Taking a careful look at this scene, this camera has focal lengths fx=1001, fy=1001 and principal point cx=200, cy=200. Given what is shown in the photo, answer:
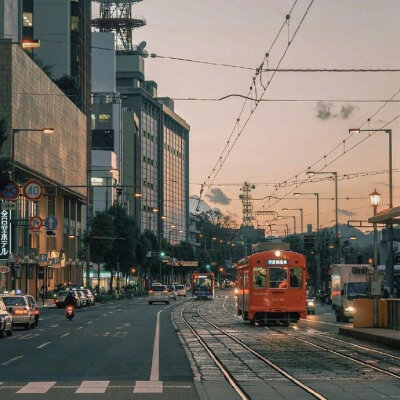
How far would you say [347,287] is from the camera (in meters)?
50.6

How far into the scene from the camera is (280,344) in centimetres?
3044

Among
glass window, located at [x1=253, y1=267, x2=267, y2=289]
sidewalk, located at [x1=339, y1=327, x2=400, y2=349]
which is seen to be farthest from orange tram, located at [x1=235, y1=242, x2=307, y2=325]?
sidewalk, located at [x1=339, y1=327, x2=400, y2=349]

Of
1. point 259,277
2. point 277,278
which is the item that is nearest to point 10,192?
point 259,277

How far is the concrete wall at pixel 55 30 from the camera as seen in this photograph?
432 ft

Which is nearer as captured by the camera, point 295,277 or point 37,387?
point 37,387

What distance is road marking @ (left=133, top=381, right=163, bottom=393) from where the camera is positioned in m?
16.7

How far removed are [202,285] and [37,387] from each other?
9293 centimetres

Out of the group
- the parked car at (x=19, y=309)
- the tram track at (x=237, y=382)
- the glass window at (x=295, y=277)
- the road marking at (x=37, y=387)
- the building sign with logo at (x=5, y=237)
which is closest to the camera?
the tram track at (x=237, y=382)

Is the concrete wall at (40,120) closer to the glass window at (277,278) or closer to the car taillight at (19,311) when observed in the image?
the car taillight at (19,311)

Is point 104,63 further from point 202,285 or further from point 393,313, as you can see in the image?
point 393,313

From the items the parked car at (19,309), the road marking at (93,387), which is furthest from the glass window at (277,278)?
the road marking at (93,387)

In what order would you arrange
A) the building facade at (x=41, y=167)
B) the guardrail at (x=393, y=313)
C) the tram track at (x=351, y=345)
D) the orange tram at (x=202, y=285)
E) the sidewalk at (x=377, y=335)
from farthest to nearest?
the orange tram at (x=202, y=285), the building facade at (x=41, y=167), the guardrail at (x=393, y=313), the sidewalk at (x=377, y=335), the tram track at (x=351, y=345)

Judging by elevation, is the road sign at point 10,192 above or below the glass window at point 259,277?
above

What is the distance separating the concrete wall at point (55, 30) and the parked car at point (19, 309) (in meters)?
90.8
